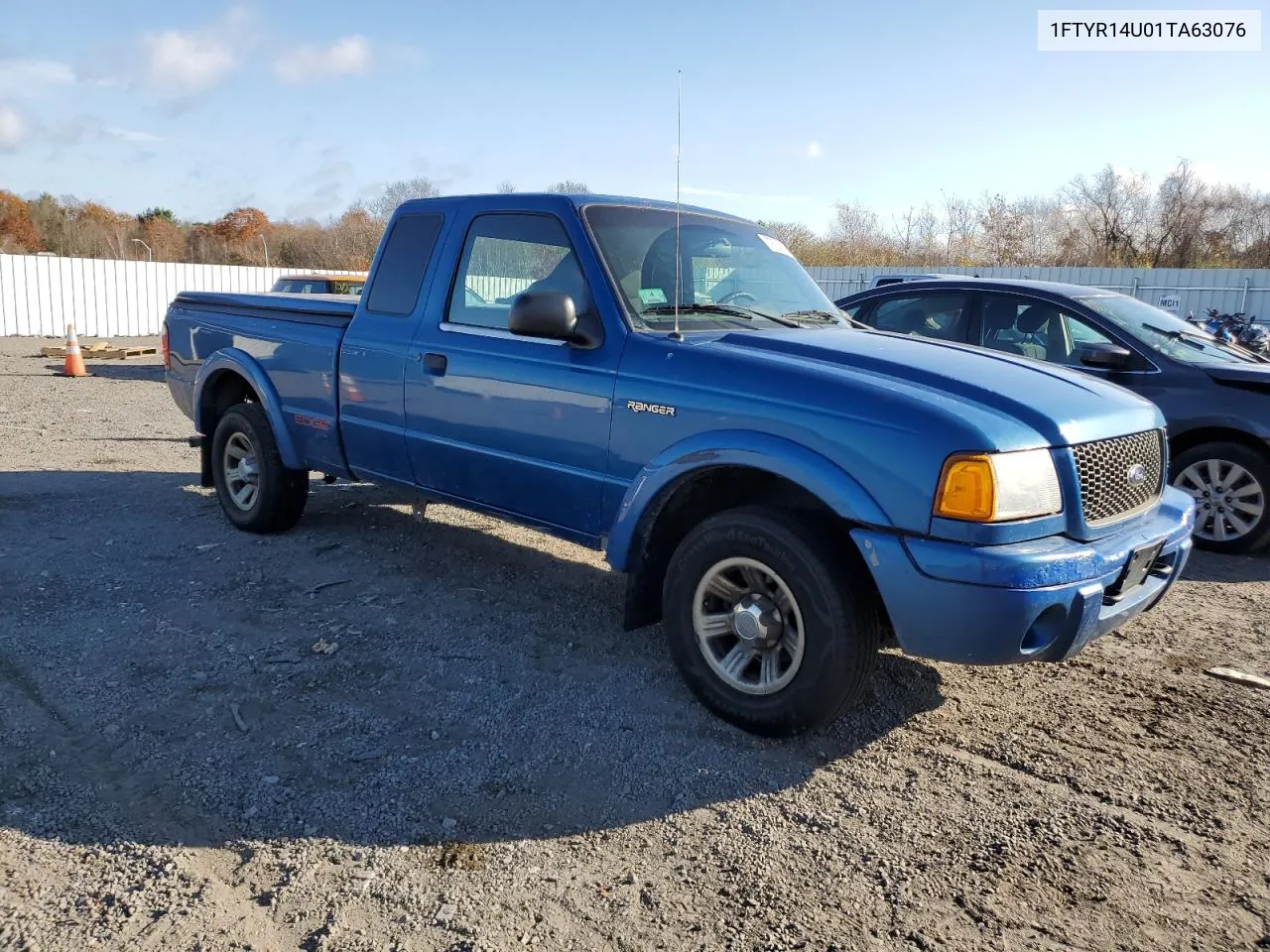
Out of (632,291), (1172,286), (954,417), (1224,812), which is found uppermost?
(1172,286)

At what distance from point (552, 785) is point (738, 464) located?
131 cm

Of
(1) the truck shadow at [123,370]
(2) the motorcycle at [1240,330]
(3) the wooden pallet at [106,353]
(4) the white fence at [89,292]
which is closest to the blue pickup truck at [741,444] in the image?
(1) the truck shadow at [123,370]

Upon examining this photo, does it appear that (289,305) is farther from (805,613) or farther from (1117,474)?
(1117,474)

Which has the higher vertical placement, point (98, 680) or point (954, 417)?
point (954, 417)

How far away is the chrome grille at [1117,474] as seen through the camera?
129 inches

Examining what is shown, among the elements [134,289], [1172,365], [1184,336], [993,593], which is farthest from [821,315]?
[134,289]

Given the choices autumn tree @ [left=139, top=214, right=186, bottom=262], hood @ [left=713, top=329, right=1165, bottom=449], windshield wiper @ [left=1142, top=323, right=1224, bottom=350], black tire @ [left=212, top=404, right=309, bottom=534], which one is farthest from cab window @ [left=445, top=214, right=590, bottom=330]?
autumn tree @ [left=139, top=214, right=186, bottom=262]

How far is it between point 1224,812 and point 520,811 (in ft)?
7.64

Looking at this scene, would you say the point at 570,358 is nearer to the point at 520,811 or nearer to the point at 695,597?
the point at 695,597

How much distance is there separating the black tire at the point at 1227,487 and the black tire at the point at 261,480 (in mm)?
5837

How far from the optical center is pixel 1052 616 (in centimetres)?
309

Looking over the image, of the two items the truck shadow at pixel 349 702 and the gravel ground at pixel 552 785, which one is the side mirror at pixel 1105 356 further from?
the truck shadow at pixel 349 702

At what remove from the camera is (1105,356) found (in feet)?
21.0

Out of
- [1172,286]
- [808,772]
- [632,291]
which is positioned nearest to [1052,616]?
[808,772]
